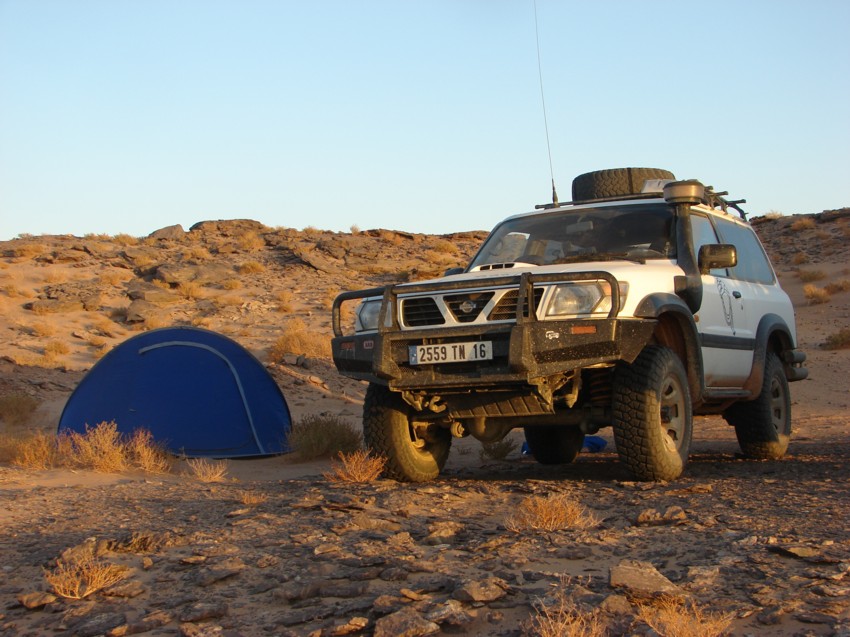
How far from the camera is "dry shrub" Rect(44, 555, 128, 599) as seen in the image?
431cm

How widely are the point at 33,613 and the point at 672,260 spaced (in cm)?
528

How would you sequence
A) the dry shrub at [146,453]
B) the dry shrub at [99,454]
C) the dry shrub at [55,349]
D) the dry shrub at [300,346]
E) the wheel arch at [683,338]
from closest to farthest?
the wheel arch at [683,338], the dry shrub at [99,454], the dry shrub at [146,453], the dry shrub at [300,346], the dry shrub at [55,349]

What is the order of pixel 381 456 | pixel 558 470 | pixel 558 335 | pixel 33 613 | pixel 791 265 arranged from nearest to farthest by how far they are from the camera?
1. pixel 33 613
2. pixel 558 335
3. pixel 381 456
4. pixel 558 470
5. pixel 791 265

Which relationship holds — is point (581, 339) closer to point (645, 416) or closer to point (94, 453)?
point (645, 416)

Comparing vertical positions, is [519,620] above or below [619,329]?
below

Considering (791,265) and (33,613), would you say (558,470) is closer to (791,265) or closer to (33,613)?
(33,613)

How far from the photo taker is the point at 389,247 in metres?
34.4

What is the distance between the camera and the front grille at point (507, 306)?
21.5 feet

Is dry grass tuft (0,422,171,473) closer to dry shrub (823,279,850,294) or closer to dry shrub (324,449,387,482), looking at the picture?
dry shrub (324,449,387,482)

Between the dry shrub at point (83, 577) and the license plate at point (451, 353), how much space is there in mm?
2704

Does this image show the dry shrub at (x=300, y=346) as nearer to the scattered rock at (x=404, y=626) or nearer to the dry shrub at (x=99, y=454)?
the dry shrub at (x=99, y=454)

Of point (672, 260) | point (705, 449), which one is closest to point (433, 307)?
point (672, 260)

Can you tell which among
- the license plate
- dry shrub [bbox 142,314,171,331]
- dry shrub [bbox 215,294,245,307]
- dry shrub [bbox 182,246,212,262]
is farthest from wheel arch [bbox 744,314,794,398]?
dry shrub [bbox 182,246,212,262]

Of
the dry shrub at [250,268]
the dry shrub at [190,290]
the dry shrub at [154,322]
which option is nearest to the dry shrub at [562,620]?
the dry shrub at [154,322]
